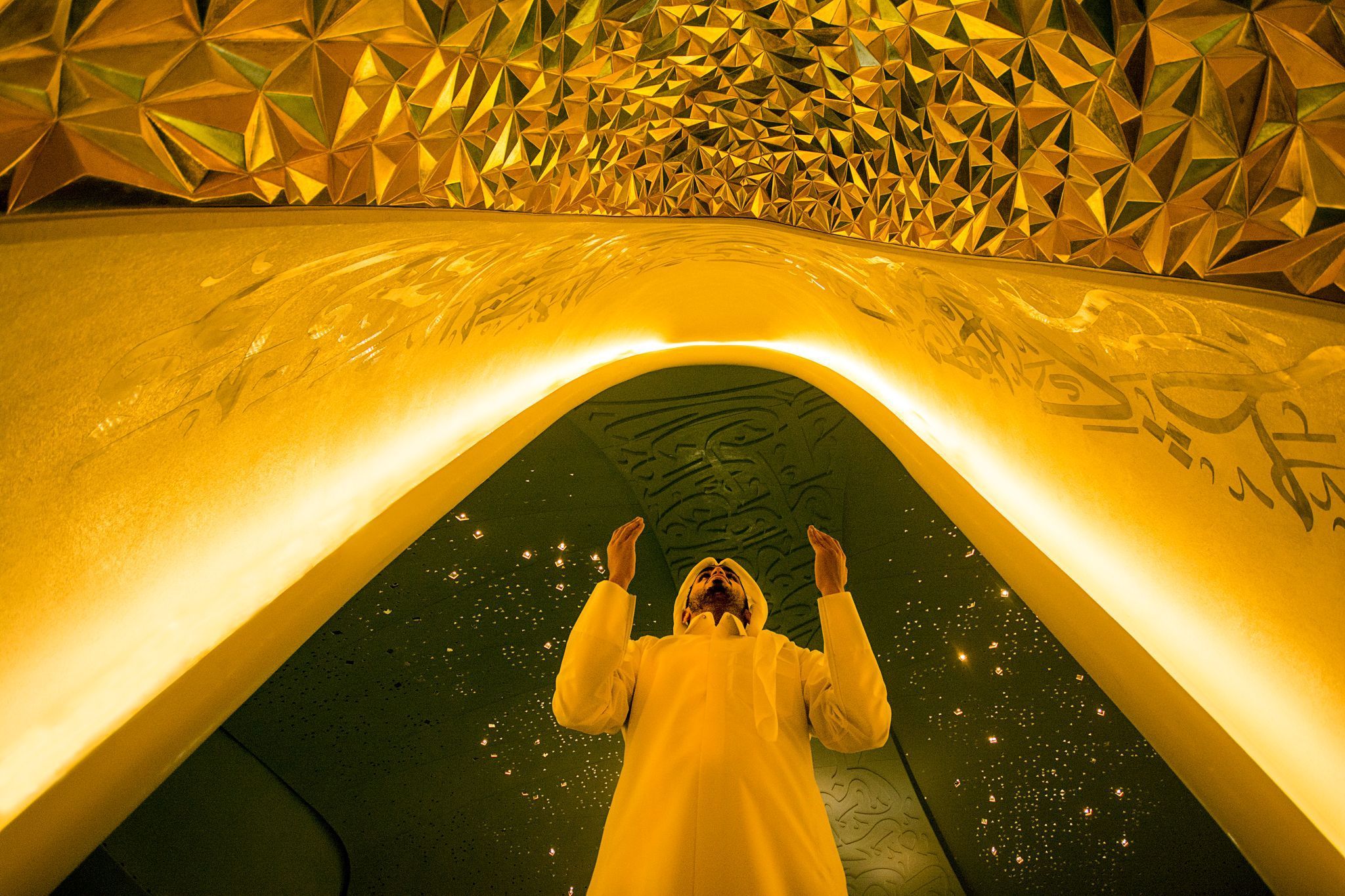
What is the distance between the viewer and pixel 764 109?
4.04ft

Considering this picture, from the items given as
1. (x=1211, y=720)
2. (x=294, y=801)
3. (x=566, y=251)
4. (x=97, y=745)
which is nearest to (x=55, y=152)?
(x=97, y=745)

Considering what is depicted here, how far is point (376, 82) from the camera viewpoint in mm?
867

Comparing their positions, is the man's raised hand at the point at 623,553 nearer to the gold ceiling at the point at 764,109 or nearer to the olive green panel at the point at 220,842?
the gold ceiling at the point at 764,109

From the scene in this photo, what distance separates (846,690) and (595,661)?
690mm

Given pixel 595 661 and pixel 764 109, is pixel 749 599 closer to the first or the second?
pixel 595 661

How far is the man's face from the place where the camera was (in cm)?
243

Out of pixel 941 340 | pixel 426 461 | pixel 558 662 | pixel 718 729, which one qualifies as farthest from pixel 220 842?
pixel 941 340

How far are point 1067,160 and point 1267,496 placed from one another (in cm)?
63

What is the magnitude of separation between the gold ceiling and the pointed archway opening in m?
2.64

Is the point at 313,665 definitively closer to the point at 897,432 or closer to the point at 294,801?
the point at 294,801

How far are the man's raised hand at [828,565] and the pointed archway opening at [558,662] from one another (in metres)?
1.77

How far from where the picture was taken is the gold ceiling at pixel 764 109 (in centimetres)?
68

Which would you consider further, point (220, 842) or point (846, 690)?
point (220, 842)

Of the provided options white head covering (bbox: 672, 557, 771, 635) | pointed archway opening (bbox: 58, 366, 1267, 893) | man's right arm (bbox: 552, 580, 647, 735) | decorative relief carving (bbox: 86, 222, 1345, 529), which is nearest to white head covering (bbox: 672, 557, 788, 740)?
white head covering (bbox: 672, 557, 771, 635)
